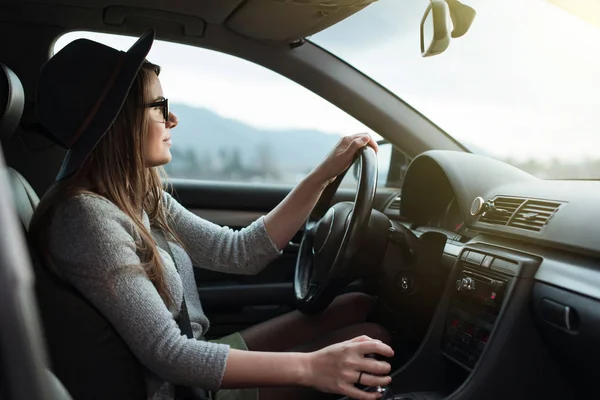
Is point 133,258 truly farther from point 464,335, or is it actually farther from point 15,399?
point 464,335

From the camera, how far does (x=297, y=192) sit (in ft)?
6.20

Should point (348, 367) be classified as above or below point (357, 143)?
below

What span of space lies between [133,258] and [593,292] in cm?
100

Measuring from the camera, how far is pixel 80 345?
127 cm

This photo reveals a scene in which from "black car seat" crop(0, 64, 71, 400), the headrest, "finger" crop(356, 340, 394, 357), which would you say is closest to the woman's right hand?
"finger" crop(356, 340, 394, 357)

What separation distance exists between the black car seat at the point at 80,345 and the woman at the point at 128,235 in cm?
3

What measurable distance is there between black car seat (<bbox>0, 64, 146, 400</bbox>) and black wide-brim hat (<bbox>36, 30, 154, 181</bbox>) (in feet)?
0.78

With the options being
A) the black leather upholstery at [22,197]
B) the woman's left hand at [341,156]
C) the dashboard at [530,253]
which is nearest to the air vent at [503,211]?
the dashboard at [530,253]

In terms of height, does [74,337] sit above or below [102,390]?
above

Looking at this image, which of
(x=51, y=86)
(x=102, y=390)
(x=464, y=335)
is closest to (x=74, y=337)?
(x=102, y=390)

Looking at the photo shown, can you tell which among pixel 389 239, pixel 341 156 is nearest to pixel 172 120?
pixel 341 156

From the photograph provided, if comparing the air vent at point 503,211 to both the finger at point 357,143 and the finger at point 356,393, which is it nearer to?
the finger at point 357,143

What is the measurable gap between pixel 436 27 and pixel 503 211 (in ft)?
1.85

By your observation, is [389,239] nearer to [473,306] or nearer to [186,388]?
[473,306]
